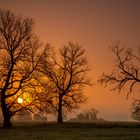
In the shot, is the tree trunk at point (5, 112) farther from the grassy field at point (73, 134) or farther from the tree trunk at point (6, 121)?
the grassy field at point (73, 134)

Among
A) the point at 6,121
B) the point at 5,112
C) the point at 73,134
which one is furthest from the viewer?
the point at 5,112

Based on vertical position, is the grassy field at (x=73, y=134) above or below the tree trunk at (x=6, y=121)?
below

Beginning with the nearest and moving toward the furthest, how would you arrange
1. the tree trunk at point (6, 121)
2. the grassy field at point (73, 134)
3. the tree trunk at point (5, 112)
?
the grassy field at point (73, 134)
the tree trunk at point (6, 121)
the tree trunk at point (5, 112)

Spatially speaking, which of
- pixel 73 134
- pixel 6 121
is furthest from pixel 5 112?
pixel 73 134

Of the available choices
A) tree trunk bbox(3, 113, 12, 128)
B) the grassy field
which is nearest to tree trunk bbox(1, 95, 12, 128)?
tree trunk bbox(3, 113, 12, 128)

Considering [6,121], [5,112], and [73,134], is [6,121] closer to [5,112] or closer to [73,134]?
[5,112]

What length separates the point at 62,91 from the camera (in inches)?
2721

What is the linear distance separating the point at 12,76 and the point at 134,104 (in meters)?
18.9

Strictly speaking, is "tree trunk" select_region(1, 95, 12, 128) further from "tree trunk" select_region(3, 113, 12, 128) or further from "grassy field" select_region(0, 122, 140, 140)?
"grassy field" select_region(0, 122, 140, 140)

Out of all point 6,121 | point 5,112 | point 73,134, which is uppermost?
point 5,112

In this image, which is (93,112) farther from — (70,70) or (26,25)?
(26,25)

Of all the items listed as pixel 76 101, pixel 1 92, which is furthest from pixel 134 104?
pixel 1 92

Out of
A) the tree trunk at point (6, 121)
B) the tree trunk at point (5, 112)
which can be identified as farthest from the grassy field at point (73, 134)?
the tree trunk at point (5, 112)

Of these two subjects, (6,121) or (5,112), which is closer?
(6,121)
